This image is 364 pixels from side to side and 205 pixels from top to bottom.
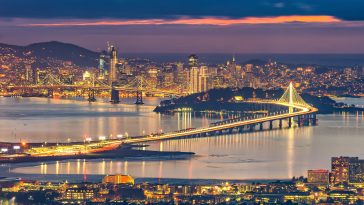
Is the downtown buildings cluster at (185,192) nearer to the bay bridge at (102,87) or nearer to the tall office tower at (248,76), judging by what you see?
the bay bridge at (102,87)

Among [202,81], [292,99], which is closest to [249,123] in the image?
[292,99]

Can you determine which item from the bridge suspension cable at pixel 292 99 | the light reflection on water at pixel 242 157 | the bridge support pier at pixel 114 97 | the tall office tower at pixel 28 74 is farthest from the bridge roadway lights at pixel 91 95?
the light reflection on water at pixel 242 157

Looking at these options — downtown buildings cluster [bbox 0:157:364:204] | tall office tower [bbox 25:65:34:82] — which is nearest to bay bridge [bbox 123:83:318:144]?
downtown buildings cluster [bbox 0:157:364:204]

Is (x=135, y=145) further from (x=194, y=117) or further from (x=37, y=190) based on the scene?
(x=194, y=117)

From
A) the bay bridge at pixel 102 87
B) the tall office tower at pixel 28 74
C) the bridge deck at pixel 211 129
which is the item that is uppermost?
the tall office tower at pixel 28 74

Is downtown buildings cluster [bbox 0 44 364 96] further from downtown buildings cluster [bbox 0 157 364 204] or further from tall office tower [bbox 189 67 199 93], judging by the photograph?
downtown buildings cluster [bbox 0 157 364 204]

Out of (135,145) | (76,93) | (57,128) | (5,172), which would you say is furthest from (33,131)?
(76,93)
